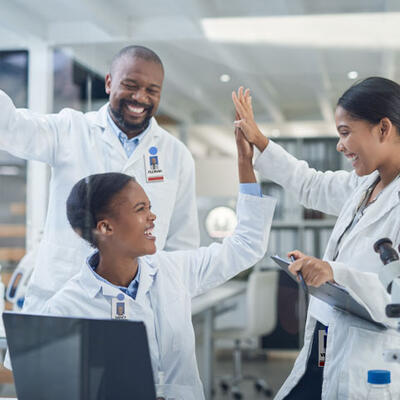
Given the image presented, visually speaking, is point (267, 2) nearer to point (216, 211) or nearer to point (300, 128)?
point (300, 128)

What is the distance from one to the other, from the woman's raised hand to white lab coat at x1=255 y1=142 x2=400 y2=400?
4 centimetres

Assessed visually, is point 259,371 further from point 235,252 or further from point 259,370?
point 235,252

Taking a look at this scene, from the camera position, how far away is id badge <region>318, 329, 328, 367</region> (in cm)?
158

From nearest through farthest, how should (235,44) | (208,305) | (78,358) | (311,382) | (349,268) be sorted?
(78,358) < (349,268) < (311,382) < (208,305) < (235,44)

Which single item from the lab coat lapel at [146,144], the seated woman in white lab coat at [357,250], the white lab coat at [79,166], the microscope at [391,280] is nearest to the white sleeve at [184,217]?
the white lab coat at [79,166]

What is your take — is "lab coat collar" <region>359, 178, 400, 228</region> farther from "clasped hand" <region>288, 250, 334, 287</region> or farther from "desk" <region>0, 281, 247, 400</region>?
"desk" <region>0, 281, 247, 400</region>

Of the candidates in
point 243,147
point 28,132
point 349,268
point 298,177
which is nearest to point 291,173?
point 298,177

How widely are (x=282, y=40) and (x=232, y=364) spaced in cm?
120

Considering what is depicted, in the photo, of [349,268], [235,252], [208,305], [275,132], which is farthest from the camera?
[208,305]

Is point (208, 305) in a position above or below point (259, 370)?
above

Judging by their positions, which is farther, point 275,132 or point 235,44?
point 235,44

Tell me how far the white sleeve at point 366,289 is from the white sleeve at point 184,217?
57cm

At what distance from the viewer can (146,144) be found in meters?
1.76

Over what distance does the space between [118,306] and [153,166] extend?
0.42m
